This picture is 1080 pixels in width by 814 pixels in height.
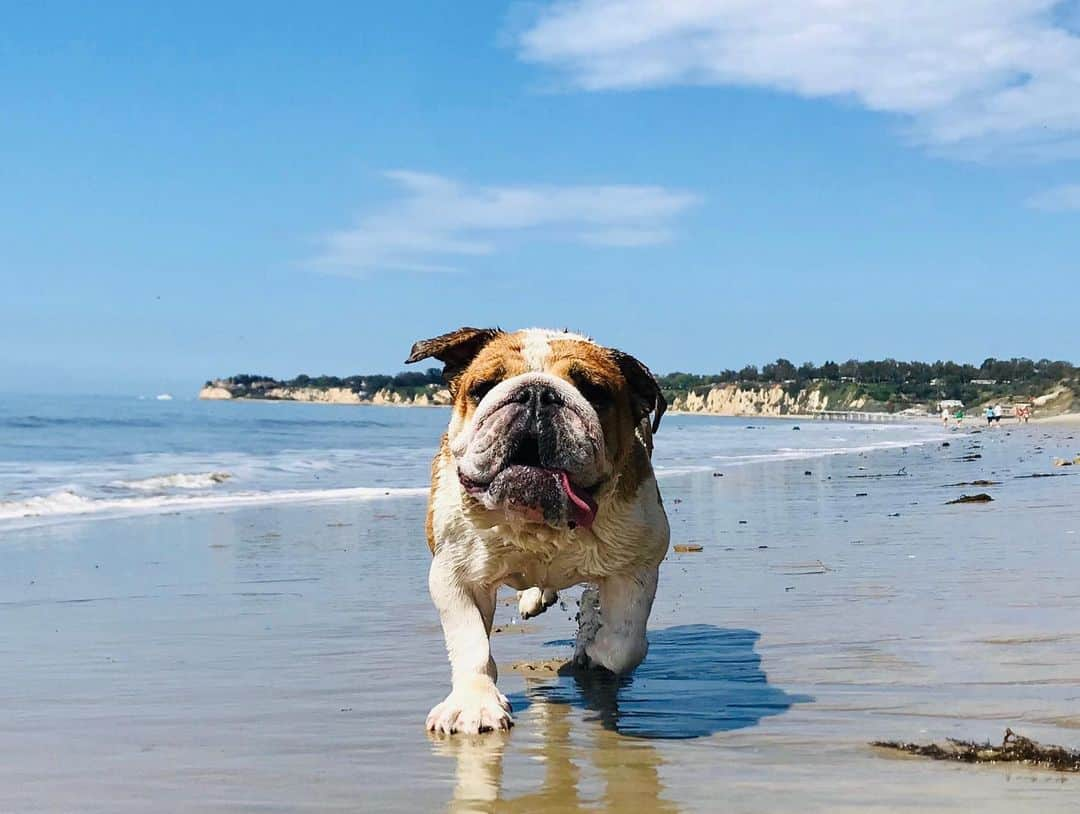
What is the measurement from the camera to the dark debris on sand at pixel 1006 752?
4.03 meters

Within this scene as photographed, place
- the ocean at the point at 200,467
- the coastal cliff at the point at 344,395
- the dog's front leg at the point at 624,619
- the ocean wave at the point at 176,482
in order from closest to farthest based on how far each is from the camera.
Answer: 1. the dog's front leg at the point at 624,619
2. the ocean at the point at 200,467
3. the ocean wave at the point at 176,482
4. the coastal cliff at the point at 344,395

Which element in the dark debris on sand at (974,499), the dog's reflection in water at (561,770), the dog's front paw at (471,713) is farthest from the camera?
the dark debris on sand at (974,499)

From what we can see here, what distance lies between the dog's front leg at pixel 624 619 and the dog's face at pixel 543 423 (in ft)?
1.82

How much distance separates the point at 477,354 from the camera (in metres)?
5.56

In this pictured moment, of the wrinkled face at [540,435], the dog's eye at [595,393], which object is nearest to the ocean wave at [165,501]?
the wrinkled face at [540,435]

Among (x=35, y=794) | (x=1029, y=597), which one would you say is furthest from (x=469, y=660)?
(x=1029, y=597)

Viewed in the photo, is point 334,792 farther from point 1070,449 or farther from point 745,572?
point 1070,449

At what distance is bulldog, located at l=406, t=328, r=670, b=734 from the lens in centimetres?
476

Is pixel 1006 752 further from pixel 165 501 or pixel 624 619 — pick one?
pixel 165 501

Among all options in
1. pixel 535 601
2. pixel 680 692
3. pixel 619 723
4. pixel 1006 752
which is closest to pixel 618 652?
pixel 680 692

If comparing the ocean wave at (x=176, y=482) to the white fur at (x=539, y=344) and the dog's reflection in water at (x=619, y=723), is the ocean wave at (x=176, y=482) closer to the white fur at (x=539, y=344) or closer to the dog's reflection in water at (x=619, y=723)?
the dog's reflection in water at (x=619, y=723)

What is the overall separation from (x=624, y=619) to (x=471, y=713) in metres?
1.04

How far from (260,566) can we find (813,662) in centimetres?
624

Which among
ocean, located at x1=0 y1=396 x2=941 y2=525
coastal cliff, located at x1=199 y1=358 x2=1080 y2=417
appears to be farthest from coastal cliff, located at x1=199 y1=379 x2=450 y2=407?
ocean, located at x1=0 y1=396 x2=941 y2=525
